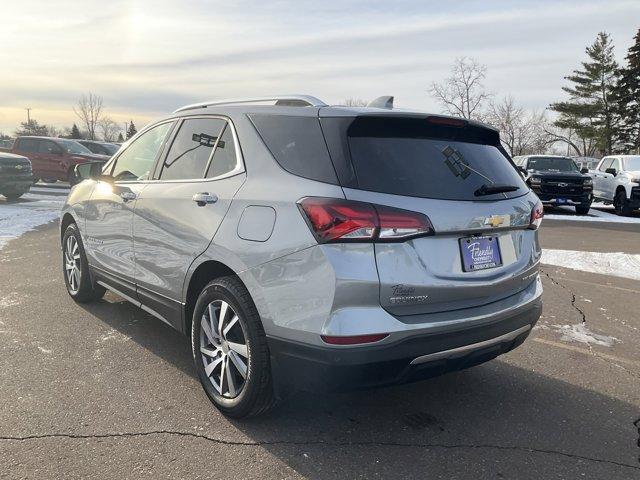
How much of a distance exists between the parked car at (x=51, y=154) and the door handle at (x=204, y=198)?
1883 centimetres

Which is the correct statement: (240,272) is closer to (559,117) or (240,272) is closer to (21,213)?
(21,213)

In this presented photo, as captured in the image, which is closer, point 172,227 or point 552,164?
point 172,227

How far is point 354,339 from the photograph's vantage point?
2486mm

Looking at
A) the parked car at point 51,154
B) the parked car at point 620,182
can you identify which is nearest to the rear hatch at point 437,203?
the parked car at point 620,182

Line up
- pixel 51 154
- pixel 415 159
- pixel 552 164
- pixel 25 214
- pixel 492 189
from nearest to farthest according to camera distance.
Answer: pixel 415 159, pixel 492 189, pixel 25 214, pixel 552 164, pixel 51 154

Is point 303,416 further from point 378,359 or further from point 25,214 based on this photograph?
point 25,214

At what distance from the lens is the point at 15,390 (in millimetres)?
3418

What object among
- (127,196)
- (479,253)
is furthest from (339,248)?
(127,196)

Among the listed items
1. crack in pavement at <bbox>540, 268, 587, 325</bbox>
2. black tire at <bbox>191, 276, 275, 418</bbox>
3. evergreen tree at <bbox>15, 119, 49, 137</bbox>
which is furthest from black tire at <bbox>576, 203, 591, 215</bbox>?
evergreen tree at <bbox>15, 119, 49, 137</bbox>

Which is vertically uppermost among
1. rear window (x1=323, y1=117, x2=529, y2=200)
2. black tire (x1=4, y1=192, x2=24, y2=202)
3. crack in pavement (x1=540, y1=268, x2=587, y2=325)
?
rear window (x1=323, y1=117, x2=529, y2=200)

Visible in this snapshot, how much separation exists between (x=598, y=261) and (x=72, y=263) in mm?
7294

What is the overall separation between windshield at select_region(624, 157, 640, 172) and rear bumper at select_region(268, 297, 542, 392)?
16619mm

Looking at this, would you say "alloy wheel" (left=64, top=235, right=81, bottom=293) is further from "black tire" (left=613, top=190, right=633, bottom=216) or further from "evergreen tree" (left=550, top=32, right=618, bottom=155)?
"evergreen tree" (left=550, top=32, right=618, bottom=155)

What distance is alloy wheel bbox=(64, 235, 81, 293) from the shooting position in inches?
209
